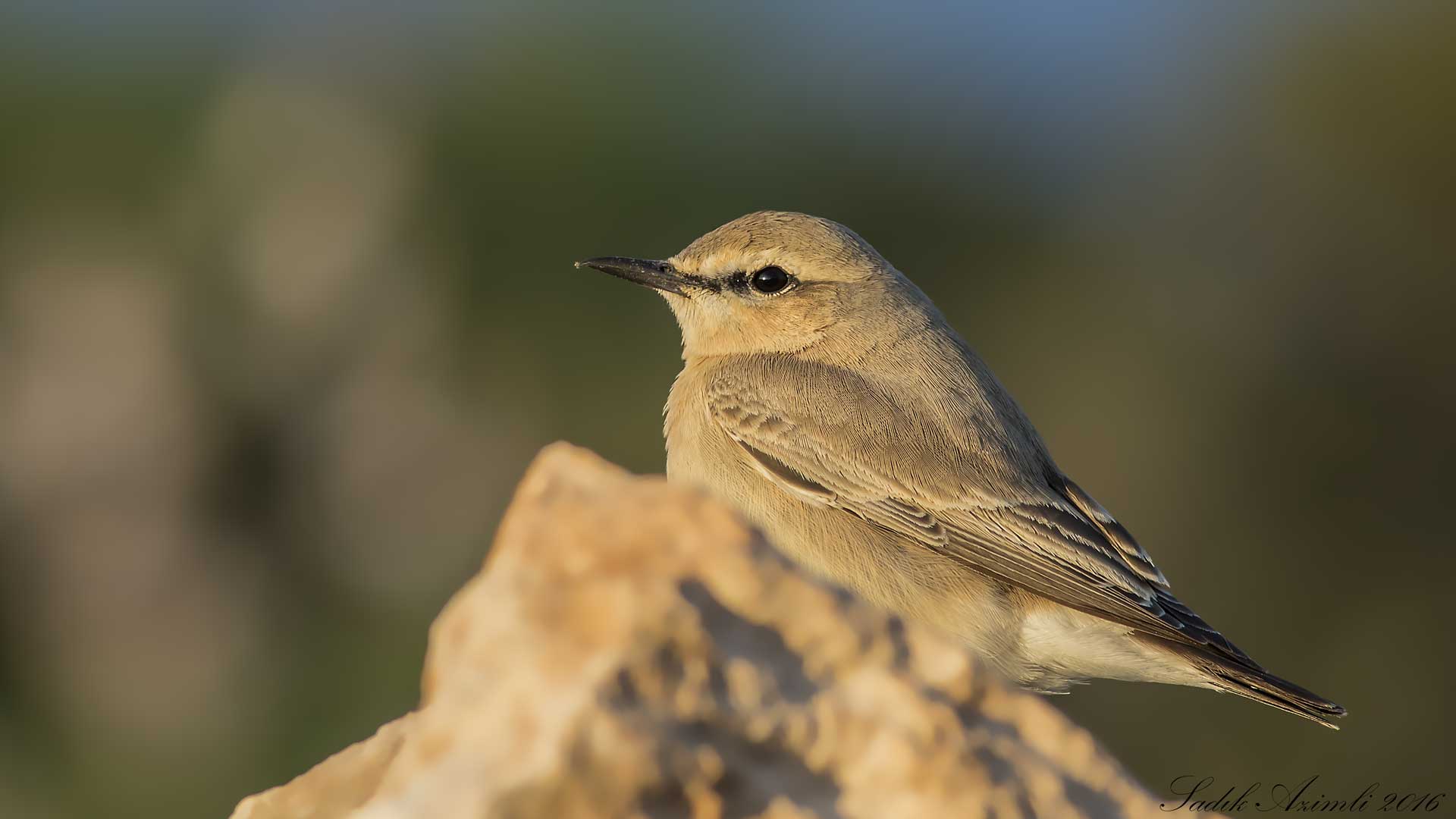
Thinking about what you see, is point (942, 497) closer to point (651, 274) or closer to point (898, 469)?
point (898, 469)

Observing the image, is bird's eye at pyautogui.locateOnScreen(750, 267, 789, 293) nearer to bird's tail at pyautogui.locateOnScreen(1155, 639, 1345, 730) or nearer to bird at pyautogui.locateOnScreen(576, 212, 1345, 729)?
bird at pyautogui.locateOnScreen(576, 212, 1345, 729)

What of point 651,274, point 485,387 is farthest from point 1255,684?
point 485,387

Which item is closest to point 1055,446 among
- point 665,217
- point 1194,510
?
point 1194,510

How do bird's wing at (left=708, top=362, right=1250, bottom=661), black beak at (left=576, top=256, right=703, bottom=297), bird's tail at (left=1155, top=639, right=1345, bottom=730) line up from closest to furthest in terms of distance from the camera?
bird's tail at (left=1155, top=639, right=1345, bottom=730) < bird's wing at (left=708, top=362, right=1250, bottom=661) < black beak at (left=576, top=256, right=703, bottom=297)

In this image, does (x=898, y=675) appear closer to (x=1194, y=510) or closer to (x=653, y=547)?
(x=653, y=547)

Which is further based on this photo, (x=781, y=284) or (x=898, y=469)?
(x=781, y=284)

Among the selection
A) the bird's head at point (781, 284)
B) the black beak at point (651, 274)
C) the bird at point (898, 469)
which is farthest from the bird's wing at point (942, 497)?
the black beak at point (651, 274)

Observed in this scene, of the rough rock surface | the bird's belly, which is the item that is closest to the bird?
the bird's belly

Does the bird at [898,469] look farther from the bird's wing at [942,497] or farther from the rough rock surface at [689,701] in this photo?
the rough rock surface at [689,701]
